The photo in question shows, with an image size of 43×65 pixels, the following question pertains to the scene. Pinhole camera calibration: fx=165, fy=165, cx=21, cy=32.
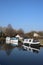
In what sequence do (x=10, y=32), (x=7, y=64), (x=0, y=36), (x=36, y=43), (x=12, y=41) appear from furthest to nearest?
1. (x=10, y=32)
2. (x=0, y=36)
3. (x=12, y=41)
4. (x=36, y=43)
5. (x=7, y=64)

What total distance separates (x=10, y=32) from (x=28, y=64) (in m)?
48.8

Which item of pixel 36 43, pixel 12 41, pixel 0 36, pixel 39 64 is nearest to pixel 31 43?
pixel 36 43

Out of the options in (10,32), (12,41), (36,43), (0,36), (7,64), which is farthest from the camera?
(10,32)

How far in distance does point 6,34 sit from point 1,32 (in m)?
2.09

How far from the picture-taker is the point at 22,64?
12.8 m

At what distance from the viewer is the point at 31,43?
31.4m

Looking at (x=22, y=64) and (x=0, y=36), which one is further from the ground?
(x=0, y=36)

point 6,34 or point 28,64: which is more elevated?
point 6,34

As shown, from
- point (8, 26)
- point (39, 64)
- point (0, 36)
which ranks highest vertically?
point (8, 26)

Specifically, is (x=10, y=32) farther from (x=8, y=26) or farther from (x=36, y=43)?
(x=36, y=43)

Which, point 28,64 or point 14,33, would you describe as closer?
point 28,64

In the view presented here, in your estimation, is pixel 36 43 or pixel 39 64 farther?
pixel 36 43

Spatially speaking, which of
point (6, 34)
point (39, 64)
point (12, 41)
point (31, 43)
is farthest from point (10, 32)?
point (39, 64)

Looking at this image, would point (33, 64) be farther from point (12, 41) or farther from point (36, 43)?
point (12, 41)
